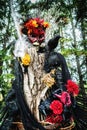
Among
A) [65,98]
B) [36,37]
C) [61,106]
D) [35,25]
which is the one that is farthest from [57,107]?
[35,25]

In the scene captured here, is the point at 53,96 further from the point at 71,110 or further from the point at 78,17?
the point at 78,17

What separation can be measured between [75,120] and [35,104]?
573 mm

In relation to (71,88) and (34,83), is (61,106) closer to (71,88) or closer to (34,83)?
(71,88)

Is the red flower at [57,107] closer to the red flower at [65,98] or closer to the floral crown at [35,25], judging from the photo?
the red flower at [65,98]

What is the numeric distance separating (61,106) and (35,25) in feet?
4.19

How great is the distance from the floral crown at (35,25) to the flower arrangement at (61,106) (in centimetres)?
92

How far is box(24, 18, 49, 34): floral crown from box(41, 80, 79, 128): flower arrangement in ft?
3.03

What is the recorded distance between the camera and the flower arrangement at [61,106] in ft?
12.0

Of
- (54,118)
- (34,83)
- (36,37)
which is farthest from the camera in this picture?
(36,37)

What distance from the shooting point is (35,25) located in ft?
13.9

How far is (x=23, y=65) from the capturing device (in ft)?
13.0

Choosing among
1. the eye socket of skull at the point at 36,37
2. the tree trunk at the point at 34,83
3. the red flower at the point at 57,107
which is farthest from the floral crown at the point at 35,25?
the red flower at the point at 57,107

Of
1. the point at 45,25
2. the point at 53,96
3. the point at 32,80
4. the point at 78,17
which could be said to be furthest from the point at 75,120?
the point at 78,17

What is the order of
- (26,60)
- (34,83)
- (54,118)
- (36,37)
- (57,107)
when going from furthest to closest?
(36,37) < (34,83) < (26,60) < (54,118) < (57,107)
